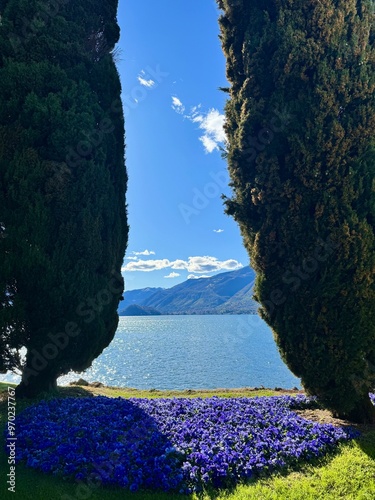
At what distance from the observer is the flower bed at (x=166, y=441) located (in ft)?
18.3

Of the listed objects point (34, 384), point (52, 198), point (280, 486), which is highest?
point (52, 198)

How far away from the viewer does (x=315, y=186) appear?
29.1ft

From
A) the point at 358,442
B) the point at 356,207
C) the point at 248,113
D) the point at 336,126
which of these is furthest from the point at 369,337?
the point at 248,113

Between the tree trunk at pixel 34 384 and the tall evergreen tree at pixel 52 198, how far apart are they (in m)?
0.03

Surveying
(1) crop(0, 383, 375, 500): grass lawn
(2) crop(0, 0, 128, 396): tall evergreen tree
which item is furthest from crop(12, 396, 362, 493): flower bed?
(2) crop(0, 0, 128, 396): tall evergreen tree

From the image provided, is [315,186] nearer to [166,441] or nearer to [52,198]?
[166,441]

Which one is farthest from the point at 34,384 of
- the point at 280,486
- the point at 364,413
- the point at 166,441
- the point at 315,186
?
the point at 315,186

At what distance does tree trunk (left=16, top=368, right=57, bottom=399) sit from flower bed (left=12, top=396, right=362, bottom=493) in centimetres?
131

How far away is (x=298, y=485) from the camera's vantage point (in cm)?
546

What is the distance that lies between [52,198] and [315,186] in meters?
7.48

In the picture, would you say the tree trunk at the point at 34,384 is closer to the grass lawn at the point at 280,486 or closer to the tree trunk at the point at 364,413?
the grass lawn at the point at 280,486

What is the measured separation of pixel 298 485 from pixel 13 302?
26.3ft

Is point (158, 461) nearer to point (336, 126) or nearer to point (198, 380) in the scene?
point (336, 126)

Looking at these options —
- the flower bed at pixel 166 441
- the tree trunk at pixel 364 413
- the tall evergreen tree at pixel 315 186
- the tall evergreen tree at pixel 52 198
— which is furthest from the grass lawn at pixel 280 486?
the tall evergreen tree at pixel 52 198
